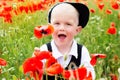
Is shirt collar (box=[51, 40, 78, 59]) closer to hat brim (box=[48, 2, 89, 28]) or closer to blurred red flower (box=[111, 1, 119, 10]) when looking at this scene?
hat brim (box=[48, 2, 89, 28])

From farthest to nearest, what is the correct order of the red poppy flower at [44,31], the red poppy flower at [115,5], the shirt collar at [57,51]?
the red poppy flower at [115,5] → the shirt collar at [57,51] → the red poppy flower at [44,31]

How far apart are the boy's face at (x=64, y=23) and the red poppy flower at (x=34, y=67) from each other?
13.6 inches

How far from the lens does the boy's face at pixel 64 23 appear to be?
1320mm

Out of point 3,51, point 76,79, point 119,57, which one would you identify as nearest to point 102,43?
point 119,57

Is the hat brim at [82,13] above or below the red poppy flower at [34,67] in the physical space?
above

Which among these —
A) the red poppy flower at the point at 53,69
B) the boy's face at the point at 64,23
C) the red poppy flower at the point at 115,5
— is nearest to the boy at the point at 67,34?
the boy's face at the point at 64,23

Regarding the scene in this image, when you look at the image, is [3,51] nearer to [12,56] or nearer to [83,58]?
[12,56]

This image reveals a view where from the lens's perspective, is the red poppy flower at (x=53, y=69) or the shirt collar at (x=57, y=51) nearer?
the red poppy flower at (x=53, y=69)

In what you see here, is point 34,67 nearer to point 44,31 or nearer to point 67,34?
point 44,31

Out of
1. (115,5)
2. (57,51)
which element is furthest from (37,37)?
(115,5)

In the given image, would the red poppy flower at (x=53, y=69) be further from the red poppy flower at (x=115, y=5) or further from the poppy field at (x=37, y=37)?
the red poppy flower at (x=115, y=5)

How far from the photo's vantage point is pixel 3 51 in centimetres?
149

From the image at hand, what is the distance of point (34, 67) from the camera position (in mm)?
957

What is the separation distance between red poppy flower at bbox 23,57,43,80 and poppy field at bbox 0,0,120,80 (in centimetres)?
38
